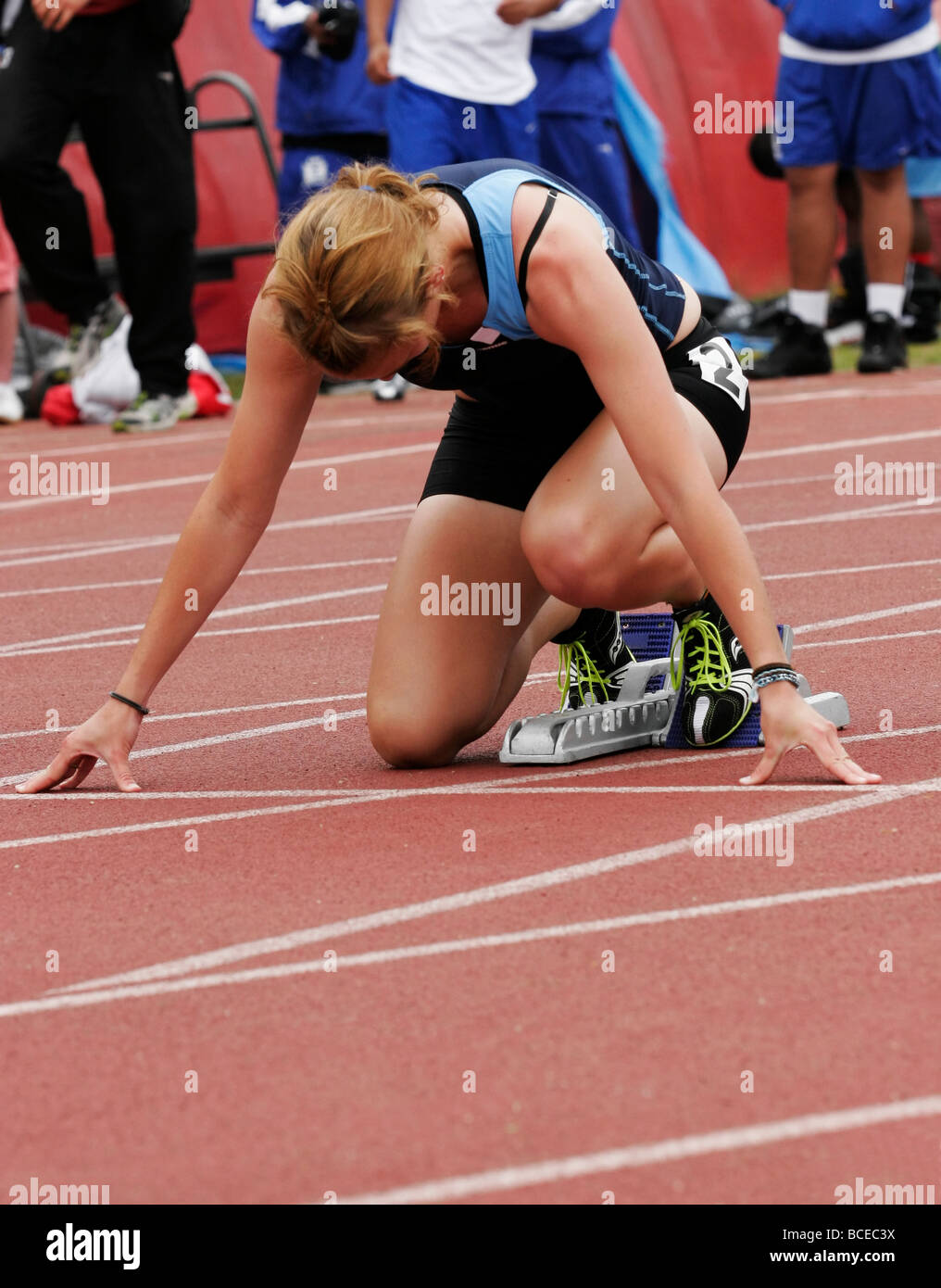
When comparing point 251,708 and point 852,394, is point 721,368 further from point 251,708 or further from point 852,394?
point 852,394

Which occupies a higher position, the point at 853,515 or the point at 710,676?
the point at 710,676

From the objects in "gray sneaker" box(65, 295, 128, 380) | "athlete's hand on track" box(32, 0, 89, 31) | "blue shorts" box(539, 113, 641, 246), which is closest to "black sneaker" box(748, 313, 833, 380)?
"blue shorts" box(539, 113, 641, 246)

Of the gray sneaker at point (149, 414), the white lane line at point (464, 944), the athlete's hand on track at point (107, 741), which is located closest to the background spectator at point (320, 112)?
the gray sneaker at point (149, 414)

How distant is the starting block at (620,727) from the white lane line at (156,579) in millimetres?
2166

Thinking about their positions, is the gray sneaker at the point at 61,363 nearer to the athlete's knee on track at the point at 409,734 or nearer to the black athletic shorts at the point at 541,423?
the black athletic shorts at the point at 541,423

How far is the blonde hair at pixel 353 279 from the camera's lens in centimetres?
330

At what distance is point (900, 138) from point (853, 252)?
7.34 feet

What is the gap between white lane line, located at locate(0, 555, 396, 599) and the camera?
20.7 ft

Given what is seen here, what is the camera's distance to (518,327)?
378 cm

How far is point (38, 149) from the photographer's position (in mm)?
8789

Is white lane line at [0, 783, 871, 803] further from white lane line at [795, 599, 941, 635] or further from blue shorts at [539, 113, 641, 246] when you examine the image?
blue shorts at [539, 113, 641, 246]

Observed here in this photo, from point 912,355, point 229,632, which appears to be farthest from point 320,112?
point 229,632

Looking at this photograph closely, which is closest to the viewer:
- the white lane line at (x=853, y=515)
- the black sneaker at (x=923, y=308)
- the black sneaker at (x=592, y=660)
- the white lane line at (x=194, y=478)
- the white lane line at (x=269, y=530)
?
the black sneaker at (x=592, y=660)

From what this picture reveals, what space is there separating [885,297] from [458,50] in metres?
2.47
